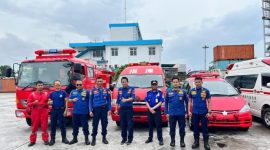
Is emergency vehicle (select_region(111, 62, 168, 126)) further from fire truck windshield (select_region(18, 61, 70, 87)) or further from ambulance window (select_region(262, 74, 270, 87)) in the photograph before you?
ambulance window (select_region(262, 74, 270, 87))

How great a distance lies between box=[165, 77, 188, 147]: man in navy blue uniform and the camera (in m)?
6.45

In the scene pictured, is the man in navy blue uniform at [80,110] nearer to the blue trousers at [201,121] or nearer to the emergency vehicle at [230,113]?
the blue trousers at [201,121]

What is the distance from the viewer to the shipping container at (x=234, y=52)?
1204 inches

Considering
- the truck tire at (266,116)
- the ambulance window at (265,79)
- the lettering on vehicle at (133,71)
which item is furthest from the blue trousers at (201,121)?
the lettering on vehicle at (133,71)

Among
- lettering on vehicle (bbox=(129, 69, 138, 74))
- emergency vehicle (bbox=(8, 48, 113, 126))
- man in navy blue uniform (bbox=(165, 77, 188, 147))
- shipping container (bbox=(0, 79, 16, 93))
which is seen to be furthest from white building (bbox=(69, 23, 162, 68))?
man in navy blue uniform (bbox=(165, 77, 188, 147))

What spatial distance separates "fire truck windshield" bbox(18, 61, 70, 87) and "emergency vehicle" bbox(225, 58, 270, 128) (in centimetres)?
630

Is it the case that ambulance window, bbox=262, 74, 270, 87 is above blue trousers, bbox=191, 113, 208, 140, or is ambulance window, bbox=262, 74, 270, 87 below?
above

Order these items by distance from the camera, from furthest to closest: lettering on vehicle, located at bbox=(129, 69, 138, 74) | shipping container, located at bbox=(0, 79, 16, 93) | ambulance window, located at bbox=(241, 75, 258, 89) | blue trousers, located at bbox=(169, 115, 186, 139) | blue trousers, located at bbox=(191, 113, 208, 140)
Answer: shipping container, located at bbox=(0, 79, 16, 93)
lettering on vehicle, located at bbox=(129, 69, 138, 74)
ambulance window, located at bbox=(241, 75, 258, 89)
blue trousers, located at bbox=(169, 115, 186, 139)
blue trousers, located at bbox=(191, 113, 208, 140)

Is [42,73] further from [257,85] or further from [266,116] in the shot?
[266,116]

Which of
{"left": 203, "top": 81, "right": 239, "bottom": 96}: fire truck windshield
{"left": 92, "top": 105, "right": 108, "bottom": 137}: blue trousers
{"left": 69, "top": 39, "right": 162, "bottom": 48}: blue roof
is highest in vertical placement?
{"left": 69, "top": 39, "right": 162, "bottom": 48}: blue roof

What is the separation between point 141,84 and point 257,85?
391cm

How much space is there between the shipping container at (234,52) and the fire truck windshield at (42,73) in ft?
83.1

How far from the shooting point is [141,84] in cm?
906

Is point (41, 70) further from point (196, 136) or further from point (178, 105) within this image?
point (196, 136)
